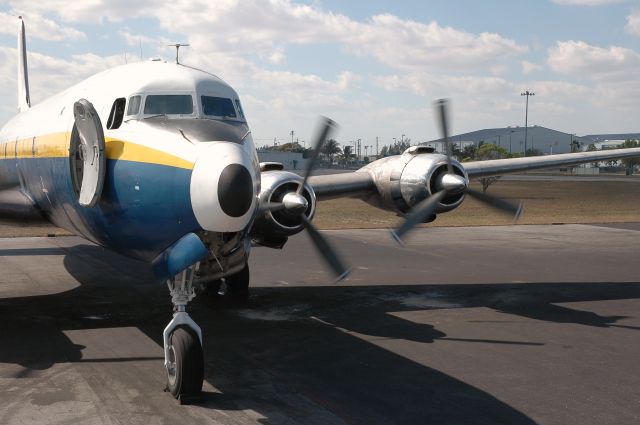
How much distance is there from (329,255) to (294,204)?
3.46 feet

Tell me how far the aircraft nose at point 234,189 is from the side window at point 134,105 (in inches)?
106

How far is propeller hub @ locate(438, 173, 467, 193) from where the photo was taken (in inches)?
560

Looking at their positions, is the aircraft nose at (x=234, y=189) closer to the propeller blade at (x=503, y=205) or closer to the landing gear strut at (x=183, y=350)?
the landing gear strut at (x=183, y=350)

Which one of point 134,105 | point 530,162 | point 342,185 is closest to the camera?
point 134,105

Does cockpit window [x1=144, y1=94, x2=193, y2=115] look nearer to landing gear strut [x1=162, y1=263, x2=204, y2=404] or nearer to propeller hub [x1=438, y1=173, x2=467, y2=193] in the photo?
landing gear strut [x1=162, y1=263, x2=204, y2=404]

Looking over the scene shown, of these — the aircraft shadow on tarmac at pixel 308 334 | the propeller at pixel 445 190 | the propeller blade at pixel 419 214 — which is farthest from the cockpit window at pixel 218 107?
the propeller at pixel 445 190

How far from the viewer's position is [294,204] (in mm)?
11242

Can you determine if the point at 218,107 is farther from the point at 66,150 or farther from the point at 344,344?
the point at 344,344

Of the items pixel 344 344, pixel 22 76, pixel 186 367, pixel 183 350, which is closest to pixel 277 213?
pixel 344 344

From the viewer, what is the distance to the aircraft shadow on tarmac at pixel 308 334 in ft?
27.8

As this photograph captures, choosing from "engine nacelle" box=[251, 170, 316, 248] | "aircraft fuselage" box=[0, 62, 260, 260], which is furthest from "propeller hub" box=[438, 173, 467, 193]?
"aircraft fuselage" box=[0, 62, 260, 260]

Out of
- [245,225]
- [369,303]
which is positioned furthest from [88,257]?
[245,225]

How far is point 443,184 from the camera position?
1441 cm

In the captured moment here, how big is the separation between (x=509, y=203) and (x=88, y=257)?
13.7 metres
